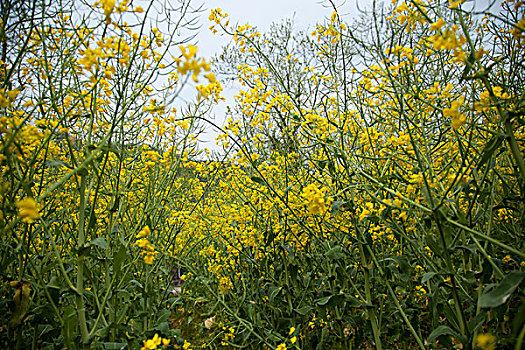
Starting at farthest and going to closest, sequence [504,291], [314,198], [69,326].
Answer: [314,198]
[69,326]
[504,291]

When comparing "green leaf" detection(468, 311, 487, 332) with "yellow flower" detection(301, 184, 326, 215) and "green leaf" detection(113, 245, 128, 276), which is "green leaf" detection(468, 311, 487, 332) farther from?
"green leaf" detection(113, 245, 128, 276)

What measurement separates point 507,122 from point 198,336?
3.40 metres

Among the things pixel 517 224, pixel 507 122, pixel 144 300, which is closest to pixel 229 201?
pixel 144 300

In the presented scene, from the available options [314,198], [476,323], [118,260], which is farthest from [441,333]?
[118,260]

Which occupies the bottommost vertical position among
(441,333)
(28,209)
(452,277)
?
(441,333)

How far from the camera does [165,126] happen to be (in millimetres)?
2498

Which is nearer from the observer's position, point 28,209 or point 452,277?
point 28,209

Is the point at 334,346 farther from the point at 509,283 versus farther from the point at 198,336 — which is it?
the point at 509,283

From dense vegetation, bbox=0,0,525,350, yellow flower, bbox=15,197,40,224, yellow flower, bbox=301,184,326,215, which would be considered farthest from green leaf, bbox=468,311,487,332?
yellow flower, bbox=15,197,40,224

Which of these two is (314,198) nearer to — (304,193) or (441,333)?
(304,193)

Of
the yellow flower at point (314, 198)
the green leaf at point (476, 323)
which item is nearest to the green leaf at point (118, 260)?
the yellow flower at point (314, 198)

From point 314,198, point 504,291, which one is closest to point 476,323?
point 504,291

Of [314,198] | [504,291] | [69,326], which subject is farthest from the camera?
[314,198]

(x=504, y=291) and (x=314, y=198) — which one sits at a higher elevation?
(x=314, y=198)
